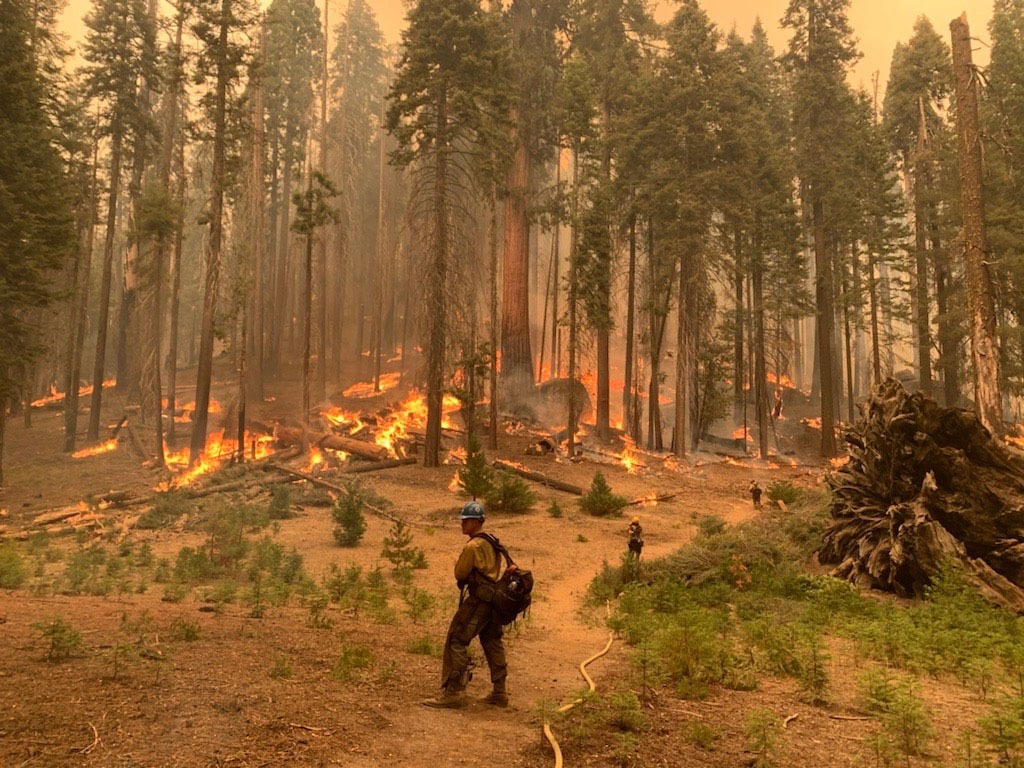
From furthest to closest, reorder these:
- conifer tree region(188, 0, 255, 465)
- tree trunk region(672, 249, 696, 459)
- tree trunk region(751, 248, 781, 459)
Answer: tree trunk region(751, 248, 781, 459), tree trunk region(672, 249, 696, 459), conifer tree region(188, 0, 255, 465)

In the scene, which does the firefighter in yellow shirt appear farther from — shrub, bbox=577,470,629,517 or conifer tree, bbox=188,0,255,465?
conifer tree, bbox=188,0,255,465

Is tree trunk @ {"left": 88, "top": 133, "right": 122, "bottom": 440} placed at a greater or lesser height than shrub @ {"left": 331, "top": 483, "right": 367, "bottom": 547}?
greater

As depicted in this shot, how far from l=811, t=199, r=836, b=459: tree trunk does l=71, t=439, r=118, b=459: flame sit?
3236cm

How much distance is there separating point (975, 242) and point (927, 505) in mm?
7399

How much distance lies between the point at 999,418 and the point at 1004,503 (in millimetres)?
4956

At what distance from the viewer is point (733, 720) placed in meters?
5.51

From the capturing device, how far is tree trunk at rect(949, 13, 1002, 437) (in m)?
13.4

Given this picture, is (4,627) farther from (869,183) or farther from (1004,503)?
(869,183)

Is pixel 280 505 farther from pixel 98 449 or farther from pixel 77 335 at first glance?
pixel 77 335

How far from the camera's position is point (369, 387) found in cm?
3828

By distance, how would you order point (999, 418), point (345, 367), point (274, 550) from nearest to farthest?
point (274, 550)
point (999, 418)
point (345, 367)

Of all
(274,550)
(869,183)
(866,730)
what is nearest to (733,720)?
(866,730)

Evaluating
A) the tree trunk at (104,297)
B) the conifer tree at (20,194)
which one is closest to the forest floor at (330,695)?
the conifer tree at (20,194)

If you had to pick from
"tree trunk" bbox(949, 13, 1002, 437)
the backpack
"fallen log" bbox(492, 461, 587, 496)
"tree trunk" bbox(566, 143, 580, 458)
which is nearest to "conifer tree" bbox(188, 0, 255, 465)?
"fallen log" bbox(492, 461, 587, 496)
